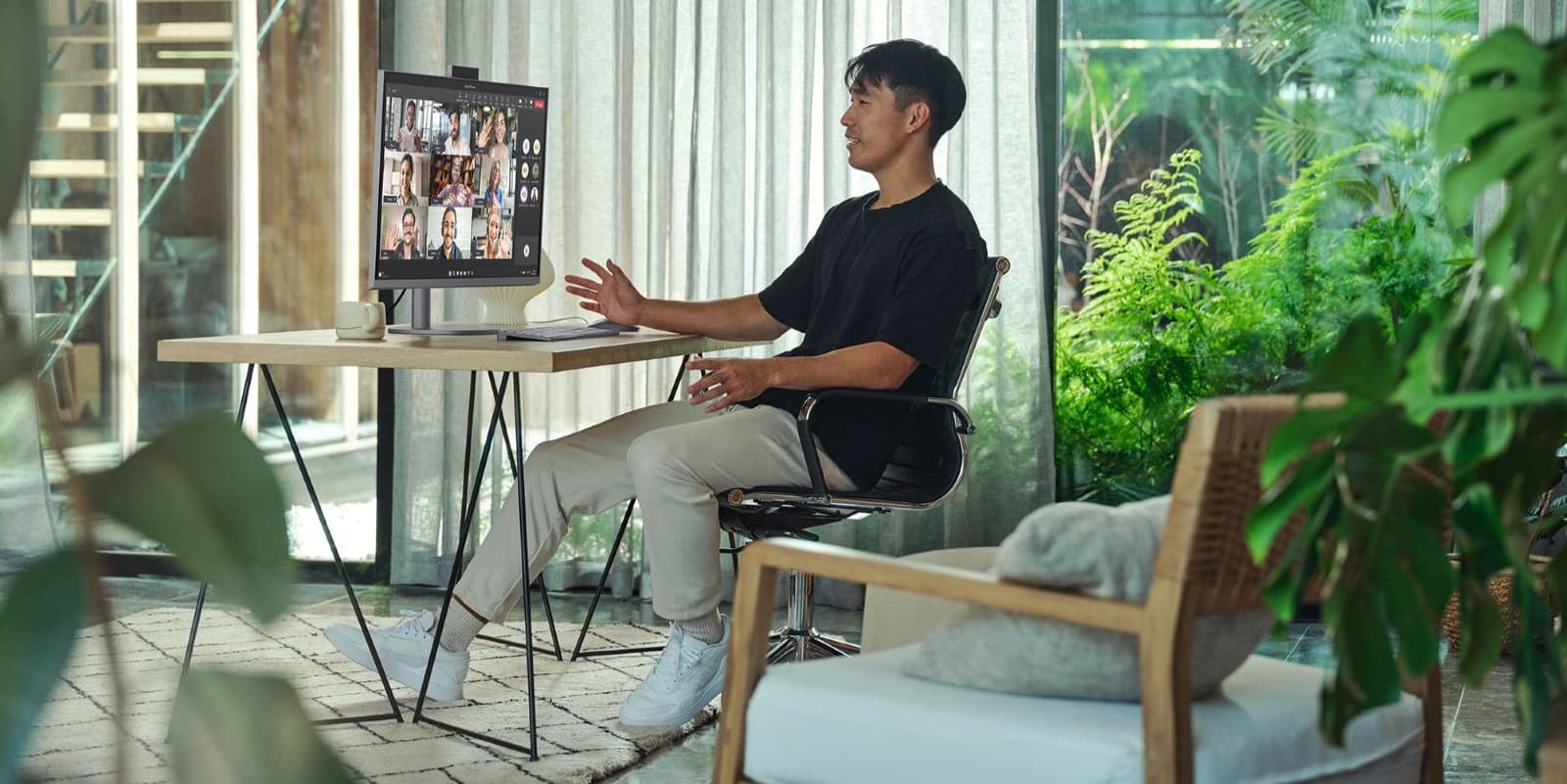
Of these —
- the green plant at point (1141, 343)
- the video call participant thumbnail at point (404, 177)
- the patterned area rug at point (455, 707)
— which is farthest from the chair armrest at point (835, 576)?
the green plant at point (1141, 343)

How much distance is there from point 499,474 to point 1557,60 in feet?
11.2

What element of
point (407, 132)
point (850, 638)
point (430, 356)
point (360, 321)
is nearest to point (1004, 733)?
point (430, 356)

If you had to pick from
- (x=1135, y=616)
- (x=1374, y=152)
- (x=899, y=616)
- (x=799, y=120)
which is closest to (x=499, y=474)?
(x=799, y=120)

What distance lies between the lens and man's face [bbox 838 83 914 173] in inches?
120

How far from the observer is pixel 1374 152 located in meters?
3.95

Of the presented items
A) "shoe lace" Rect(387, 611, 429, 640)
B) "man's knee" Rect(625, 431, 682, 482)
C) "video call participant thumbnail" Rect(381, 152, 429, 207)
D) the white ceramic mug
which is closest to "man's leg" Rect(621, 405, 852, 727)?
"man's knee" Rect(625, 431, 682, 482)

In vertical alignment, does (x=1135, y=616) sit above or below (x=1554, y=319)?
below

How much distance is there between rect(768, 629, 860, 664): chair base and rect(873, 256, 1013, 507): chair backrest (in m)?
0.34

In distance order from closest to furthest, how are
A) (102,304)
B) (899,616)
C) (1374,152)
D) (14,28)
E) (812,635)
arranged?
(14,28)
(899,616)
(812,635)
(1374,152)
(102,304)

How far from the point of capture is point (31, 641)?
13.6 inches

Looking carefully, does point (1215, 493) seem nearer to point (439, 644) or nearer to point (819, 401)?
point (819, 401)

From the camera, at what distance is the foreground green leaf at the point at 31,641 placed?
0.34 m

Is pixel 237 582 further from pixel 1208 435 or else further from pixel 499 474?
pixel 499 474

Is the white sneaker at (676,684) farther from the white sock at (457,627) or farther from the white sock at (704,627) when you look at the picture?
the white sock at (457,627)
